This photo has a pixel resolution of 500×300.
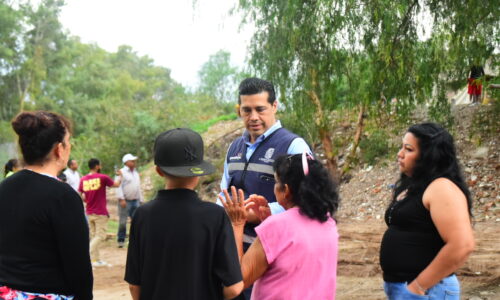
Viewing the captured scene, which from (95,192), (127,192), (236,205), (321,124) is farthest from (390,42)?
(127,192)

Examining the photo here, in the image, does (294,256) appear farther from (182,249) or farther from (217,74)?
(217,74)

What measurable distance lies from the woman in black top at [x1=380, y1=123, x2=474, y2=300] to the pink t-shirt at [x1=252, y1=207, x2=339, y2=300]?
0.51 meters

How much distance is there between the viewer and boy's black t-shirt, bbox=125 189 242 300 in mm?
2648

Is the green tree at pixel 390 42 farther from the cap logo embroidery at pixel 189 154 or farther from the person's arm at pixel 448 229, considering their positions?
the cap logo embroidery at pixel 189 154

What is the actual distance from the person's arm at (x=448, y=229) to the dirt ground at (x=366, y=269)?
12.8 ft

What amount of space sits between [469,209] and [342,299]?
4296 mm

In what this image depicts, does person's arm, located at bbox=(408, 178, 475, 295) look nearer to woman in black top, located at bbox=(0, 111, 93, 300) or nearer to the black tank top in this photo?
the black tank top

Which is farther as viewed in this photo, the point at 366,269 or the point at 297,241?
the point at 366,269

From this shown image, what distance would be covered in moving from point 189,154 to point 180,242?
0.43 meters

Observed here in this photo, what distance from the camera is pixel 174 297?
2646 mm

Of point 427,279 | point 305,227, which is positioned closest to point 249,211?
point 305,227

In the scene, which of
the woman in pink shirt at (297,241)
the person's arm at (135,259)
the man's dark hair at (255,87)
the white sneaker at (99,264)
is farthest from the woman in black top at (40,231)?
the white sneaker at (99,264)

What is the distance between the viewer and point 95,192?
10.4m

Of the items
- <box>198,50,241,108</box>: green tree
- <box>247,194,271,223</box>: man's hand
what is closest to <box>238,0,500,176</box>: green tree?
<box>247,194,271,223</box>: man's hand
